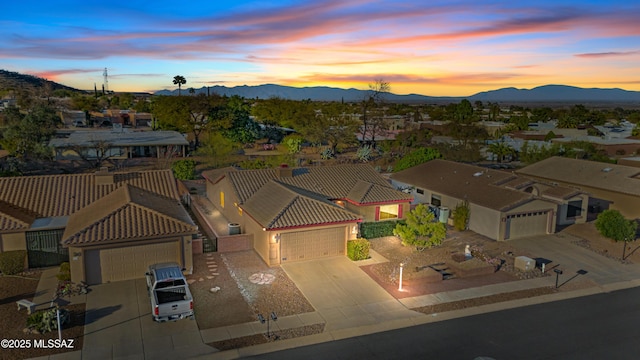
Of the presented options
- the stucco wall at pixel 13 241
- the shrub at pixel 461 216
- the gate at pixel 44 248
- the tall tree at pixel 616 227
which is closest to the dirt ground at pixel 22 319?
the gate at pixel 44 248

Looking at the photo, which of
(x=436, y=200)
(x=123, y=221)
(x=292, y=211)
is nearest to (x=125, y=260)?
(x=123, y=221)

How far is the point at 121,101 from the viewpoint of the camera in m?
166

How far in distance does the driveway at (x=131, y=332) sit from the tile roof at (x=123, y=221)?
8.09 feet

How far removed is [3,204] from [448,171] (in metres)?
30.0

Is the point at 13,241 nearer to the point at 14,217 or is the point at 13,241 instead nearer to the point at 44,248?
the point at 14,217

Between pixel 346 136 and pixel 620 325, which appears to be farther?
pixel 346 136

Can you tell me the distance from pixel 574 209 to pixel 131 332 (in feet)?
96.7

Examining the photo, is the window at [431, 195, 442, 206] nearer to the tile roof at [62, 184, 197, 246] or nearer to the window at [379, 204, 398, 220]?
the window at [379, 204, 398, 220]

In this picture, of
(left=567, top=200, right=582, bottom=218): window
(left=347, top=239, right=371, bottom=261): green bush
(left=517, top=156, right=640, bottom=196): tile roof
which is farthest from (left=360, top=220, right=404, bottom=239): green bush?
(left=517, top=156, right=640, bottom=196): tile roof

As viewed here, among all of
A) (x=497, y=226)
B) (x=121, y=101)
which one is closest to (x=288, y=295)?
(x=497, y=226)

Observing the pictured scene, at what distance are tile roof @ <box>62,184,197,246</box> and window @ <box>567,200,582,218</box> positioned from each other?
1010 inches

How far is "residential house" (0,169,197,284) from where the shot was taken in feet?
68.0

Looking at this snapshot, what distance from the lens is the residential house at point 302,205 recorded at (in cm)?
2392

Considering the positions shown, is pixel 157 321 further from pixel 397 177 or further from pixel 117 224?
pixel 397 177
